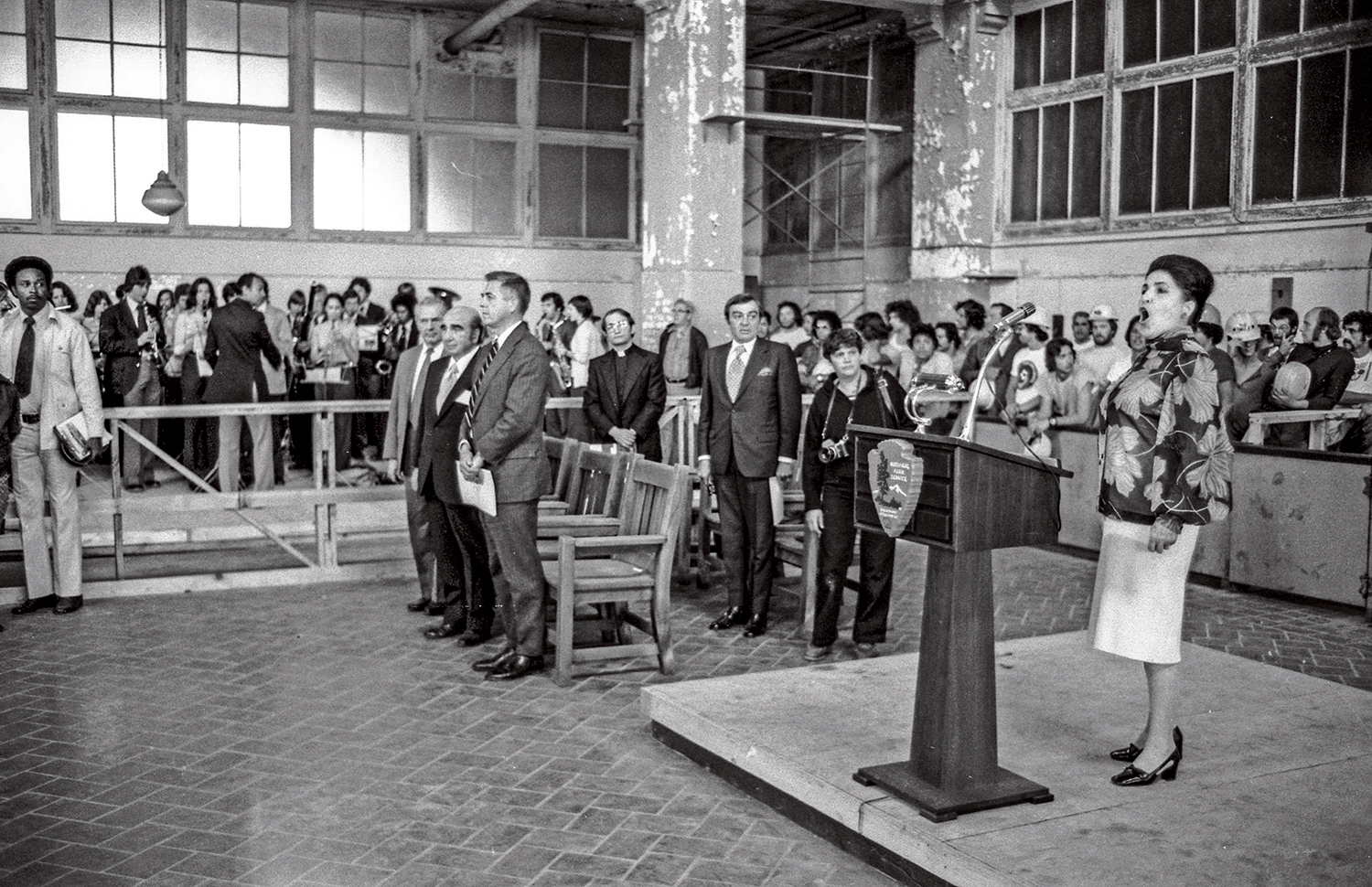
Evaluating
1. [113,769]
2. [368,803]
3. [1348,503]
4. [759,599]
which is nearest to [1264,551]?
[1348,503]

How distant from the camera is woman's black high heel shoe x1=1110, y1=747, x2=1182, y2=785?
4562 mm

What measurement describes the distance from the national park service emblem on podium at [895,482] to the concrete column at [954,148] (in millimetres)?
11190

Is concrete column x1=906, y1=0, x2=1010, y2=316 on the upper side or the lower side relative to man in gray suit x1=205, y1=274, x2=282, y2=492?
upper

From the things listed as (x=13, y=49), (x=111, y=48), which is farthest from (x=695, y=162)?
(x=13, y=49)

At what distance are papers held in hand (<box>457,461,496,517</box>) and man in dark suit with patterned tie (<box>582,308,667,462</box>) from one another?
2228 millimetres

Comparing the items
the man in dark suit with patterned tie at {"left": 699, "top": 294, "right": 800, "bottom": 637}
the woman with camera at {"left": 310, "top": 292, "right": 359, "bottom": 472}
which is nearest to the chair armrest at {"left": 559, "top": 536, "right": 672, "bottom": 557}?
the man in dark suit with patterned tie at {"left": 699, "top": 294, "right": 800, "bottom": 637}

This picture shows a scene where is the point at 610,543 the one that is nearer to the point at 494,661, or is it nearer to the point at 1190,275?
the point at 494,661

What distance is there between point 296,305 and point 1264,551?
1049cm

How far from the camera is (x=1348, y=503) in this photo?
8141mm

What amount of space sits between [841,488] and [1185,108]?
8259 millimetres

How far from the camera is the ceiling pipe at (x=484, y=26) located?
634 inches

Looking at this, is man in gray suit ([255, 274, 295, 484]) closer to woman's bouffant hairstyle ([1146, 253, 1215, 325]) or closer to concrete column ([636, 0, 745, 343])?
concrete column ([636, 0, 745, 343])

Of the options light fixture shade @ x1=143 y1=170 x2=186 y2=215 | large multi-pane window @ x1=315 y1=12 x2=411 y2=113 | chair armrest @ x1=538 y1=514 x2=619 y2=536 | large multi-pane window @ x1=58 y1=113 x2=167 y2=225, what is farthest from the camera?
large multi-pane window @ x1=315 y1=12 x2=411 y2=113

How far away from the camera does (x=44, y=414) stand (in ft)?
26.3
